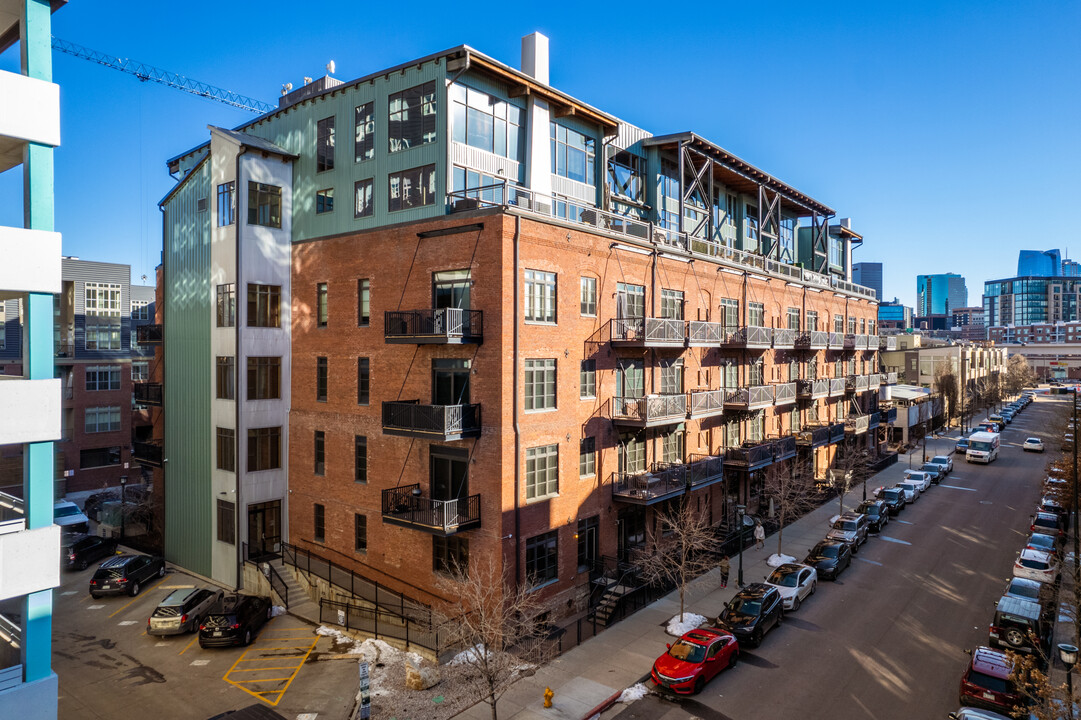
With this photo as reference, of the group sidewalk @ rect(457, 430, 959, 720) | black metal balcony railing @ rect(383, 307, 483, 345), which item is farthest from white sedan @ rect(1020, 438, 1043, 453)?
black metal balcony railing @ rect(383, 307, 483, 345)

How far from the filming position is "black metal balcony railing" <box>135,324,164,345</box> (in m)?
33.9

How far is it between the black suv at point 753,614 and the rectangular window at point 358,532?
14059 mm

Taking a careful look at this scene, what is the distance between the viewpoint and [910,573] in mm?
28328

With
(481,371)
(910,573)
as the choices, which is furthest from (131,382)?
(910,573)

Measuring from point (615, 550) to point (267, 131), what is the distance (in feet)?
82.9

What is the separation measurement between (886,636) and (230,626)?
22.3 meters

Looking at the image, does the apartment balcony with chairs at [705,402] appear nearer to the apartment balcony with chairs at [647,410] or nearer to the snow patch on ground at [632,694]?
the apartment balcony with chairs at [647,410]

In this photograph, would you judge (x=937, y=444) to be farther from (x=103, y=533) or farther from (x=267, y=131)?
(x=103, y=533)

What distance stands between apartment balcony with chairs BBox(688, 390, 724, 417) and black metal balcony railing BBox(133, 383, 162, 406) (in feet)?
88.2

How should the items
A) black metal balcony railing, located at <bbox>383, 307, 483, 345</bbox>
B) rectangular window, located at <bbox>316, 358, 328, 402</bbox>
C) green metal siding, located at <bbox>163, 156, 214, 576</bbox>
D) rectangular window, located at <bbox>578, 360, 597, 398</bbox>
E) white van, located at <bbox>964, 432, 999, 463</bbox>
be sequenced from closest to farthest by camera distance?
black metal balcony railing, located at <bbox>383, 307, 483, 345</bbox> → rectangular window, located at <bbox>578, 360, 597, 398</bbox> → rectangular window, located at <bbox>316, 358, 328, 402</bbox> → green metal siding, located at <bbox>163, 156, 214, 576</bbox> → white van, located at <bbox>964, 432, 999, 463</bbox>

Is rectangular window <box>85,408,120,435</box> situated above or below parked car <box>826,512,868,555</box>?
above

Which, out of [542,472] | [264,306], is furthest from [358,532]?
[264,306]

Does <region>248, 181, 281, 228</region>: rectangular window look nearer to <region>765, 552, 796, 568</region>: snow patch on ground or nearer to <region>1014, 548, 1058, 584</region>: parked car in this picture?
<region>765, 552, 796, 568</region>: snow patch on ground

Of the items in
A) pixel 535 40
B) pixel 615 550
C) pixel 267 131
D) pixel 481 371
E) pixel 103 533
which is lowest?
pixel 103 533
